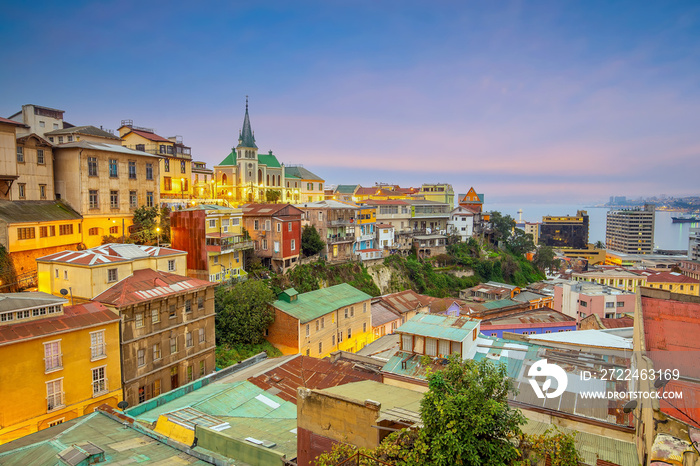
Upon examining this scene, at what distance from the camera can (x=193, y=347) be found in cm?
2408

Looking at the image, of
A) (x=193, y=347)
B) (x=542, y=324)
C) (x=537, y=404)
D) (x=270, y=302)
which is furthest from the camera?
(x=542, y=324)

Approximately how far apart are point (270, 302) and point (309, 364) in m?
8.66

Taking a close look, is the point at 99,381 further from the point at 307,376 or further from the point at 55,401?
the point at 307,376

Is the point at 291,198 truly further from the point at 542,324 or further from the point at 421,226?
the point at 542,324

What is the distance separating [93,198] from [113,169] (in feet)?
9.29

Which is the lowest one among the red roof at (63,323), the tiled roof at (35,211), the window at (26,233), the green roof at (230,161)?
the red roof at (63,323)

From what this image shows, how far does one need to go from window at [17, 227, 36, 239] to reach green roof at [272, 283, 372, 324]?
1580cm

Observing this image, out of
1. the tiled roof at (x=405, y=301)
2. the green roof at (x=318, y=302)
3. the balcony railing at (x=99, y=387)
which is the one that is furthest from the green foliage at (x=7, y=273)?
the tiled roof at (x=405, y=301)

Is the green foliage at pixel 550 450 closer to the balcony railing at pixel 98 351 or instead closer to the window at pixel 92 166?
the balcony railing at pixel 98 351

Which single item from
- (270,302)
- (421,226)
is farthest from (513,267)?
(270,302)

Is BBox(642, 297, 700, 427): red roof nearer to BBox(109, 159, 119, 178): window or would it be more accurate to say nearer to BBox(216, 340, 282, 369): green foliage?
BBox(216, 340, 282, 369): green foliage

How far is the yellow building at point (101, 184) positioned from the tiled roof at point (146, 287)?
11494 millimetres

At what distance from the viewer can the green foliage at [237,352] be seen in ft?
87.5

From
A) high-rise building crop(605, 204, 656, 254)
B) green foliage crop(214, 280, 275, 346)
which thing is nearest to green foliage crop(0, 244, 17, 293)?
green foliage crop(214, 280, 275, 346)
